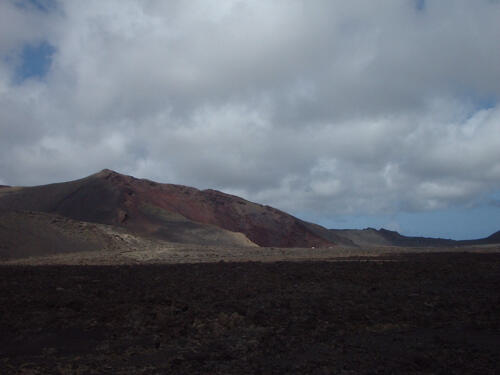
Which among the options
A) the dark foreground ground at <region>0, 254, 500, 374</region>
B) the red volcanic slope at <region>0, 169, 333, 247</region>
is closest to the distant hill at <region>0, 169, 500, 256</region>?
the red volcanic slope at <region>0, 169, 333, 247</region>

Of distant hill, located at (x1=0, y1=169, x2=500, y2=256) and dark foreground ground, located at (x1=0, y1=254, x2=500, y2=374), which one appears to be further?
distant hill, located at (x1=0, y1=169, x2=500, y2=256)

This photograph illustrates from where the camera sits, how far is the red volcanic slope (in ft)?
184

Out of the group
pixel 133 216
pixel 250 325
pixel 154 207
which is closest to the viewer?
pixel 250 325

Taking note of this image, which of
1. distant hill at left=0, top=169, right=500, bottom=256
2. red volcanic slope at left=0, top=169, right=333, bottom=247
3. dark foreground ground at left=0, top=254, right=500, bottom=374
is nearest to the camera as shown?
dark foreground ground at left=0, top=254, right=500, bottom=374

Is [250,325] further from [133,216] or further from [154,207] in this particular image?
[154,207]

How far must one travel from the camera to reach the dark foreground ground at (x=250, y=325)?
7980 millimetres

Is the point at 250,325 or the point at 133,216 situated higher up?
the point at 133,216

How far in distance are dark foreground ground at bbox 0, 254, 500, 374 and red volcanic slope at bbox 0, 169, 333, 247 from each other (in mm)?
36913

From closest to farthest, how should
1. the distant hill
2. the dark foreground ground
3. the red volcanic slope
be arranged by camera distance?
the dark foreground ground < the distant hill < the red volcanic slope

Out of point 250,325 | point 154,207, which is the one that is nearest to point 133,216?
point 154,207

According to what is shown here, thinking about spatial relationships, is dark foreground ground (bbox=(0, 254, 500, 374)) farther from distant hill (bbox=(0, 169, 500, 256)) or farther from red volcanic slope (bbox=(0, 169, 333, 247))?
red volcanic slope (bbox=(0, 169, 333, 247))

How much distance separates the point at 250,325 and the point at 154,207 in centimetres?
5105

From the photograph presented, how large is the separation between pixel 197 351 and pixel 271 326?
2496mm

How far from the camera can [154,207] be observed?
6062 centimetres
